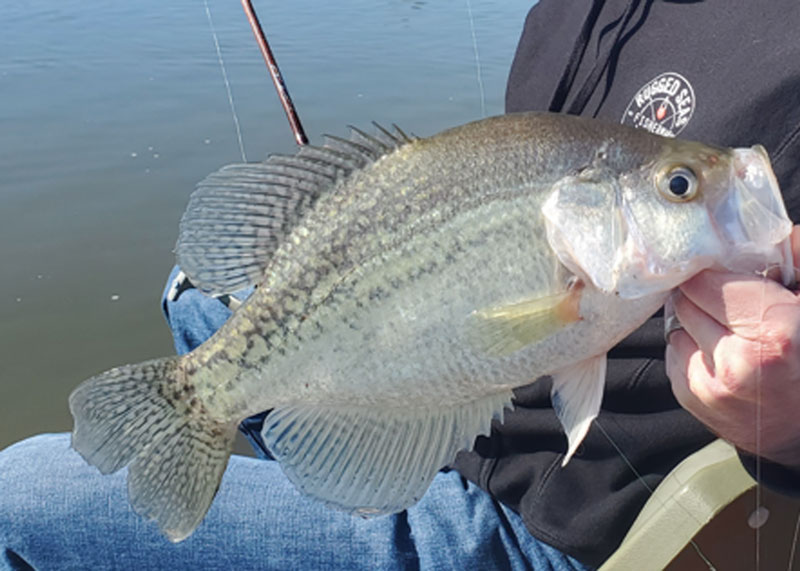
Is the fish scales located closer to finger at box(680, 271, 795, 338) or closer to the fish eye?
the fish eye

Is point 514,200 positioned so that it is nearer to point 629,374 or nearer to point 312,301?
point 312,301

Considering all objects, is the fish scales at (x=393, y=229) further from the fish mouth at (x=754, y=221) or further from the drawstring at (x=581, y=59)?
the drawstring at (x=581, y=59)

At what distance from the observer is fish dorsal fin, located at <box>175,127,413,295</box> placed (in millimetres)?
1243

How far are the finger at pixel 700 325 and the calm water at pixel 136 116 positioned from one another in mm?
2762

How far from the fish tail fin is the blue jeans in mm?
316

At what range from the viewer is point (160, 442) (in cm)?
135

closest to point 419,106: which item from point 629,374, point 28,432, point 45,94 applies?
point 45,94

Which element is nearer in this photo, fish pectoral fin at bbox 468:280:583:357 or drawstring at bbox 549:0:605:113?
fish pectoral fin at bbox 468:280:583:357

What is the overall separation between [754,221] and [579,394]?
37 centimetres

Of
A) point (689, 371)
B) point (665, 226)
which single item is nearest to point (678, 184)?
point (665, 226)

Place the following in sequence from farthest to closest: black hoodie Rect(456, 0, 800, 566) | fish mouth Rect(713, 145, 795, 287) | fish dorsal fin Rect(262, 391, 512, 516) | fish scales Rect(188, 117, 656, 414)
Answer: black hoodie Rect(456, 0, 800, 566)
fish dorsal fin Rect(262, 391, 512, 516)
fish scales Rect(188, 117, 656, 414)
fish mouth Rect(713, 145, 795, 287)

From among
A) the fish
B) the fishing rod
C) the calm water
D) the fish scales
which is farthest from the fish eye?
the calm water

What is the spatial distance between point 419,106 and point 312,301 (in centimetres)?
508

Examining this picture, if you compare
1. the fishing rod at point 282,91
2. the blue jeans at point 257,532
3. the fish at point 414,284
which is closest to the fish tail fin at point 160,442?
the fish at point 414,284
